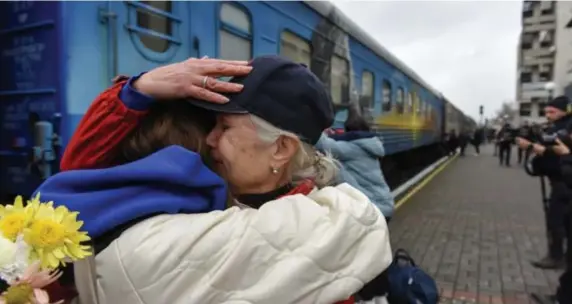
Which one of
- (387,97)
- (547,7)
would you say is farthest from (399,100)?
(547,7)

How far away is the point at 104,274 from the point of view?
968 millimetres

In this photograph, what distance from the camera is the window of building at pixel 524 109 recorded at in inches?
2554

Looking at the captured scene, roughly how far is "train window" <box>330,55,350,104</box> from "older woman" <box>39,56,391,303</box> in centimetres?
543

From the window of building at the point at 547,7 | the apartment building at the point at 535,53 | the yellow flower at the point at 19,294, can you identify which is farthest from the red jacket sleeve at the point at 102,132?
the window of building at the point at 547,7

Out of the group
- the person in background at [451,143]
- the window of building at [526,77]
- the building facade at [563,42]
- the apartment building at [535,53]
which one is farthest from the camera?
the window of building at [526,77]

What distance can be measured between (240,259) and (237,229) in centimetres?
6

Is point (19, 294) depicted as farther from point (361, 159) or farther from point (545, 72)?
point (545, 72)

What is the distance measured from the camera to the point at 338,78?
6883 mm

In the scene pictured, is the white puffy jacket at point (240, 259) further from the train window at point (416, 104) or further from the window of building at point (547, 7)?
the window of building at point (547, 7)

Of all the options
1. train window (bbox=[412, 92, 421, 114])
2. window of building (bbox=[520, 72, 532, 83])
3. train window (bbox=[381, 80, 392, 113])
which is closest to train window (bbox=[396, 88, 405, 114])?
train window (bbox=[381, 80, 392, 113])

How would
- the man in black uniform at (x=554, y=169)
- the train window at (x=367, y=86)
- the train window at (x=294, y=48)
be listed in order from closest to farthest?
the man in black uniform at (x=554, y=169) < the train window at (x=294, y=48) < the train window at (x=367, y=86)

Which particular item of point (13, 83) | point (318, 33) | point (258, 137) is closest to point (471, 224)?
point (318, 33)

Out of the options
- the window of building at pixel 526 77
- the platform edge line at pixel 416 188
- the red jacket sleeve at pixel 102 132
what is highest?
the window of building at pixel 526 77

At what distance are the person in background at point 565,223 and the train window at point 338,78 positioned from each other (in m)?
2.61
